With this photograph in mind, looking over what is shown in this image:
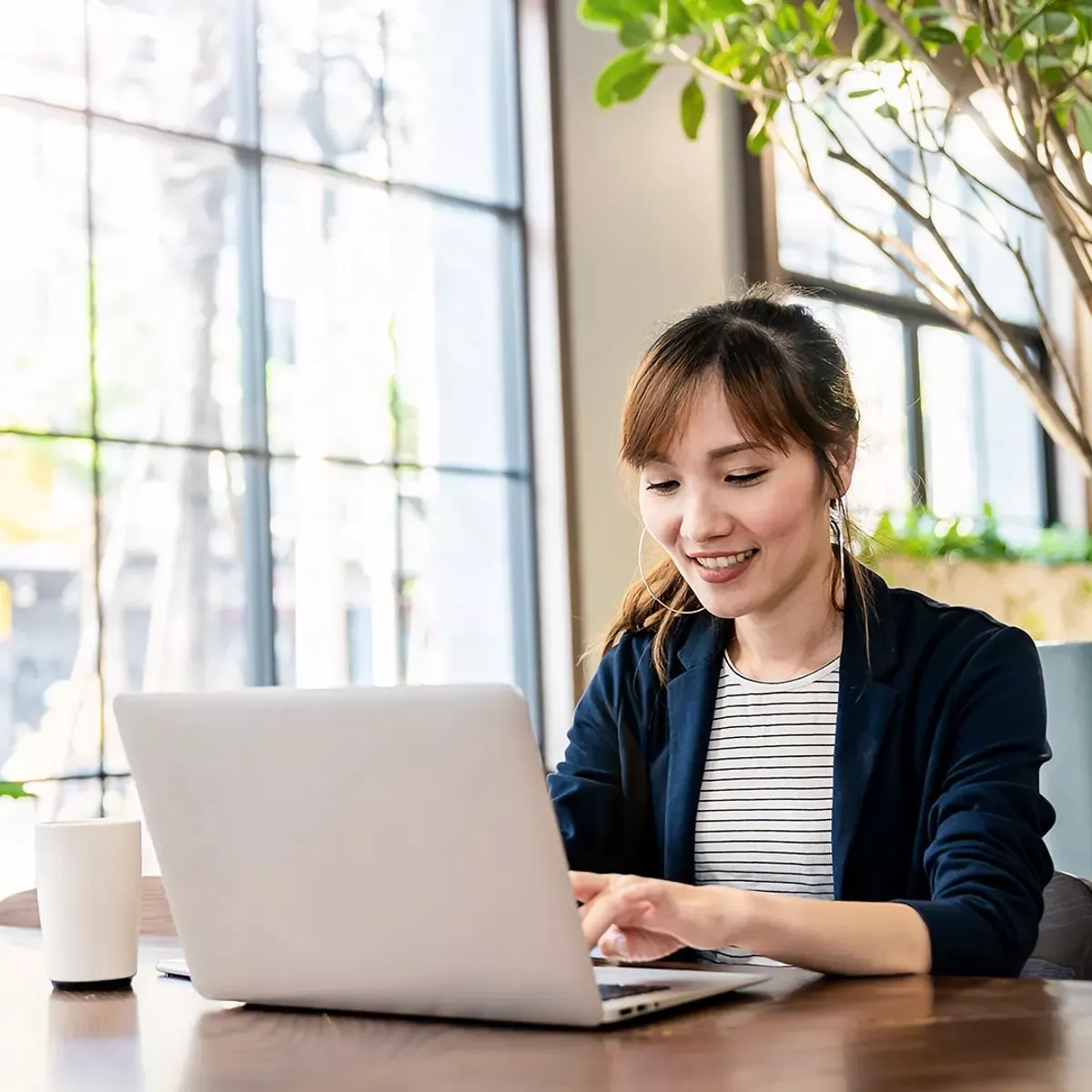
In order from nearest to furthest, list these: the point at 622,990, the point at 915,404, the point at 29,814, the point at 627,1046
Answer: the point at 627,1046, the point at 622,990, the point at 29,814, the point at 915,404

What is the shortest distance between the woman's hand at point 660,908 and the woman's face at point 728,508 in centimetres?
49

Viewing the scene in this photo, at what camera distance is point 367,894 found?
1.03 m

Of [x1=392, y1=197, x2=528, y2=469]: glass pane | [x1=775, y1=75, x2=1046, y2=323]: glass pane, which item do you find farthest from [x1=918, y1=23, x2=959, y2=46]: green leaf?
[x1=775, y1=75, x2=1046, y2=323]: glass pane

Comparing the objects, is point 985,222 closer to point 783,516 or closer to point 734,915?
point 783,516

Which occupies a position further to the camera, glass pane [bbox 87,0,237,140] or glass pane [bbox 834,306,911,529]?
glass pane [bbox 834,306,911,529]

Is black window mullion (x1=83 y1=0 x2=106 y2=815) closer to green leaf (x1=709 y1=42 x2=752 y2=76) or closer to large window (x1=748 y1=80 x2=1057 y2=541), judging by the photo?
green leaf (x1=709 y1=42 x2=752 y2=76)

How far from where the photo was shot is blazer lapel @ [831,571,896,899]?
1558 mm

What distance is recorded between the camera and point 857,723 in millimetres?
1588

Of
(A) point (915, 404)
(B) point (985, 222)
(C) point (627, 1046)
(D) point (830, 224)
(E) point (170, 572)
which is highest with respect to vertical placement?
(B) point (985, 222)

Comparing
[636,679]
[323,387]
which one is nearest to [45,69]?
[323,387]

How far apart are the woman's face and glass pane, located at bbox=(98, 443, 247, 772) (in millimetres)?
2323

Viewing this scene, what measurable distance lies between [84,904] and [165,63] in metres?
3.05

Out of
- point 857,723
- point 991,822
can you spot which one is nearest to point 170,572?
point 857,723

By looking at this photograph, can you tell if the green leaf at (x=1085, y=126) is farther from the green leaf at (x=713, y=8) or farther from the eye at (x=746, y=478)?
the eye at (x=746, y=478)
